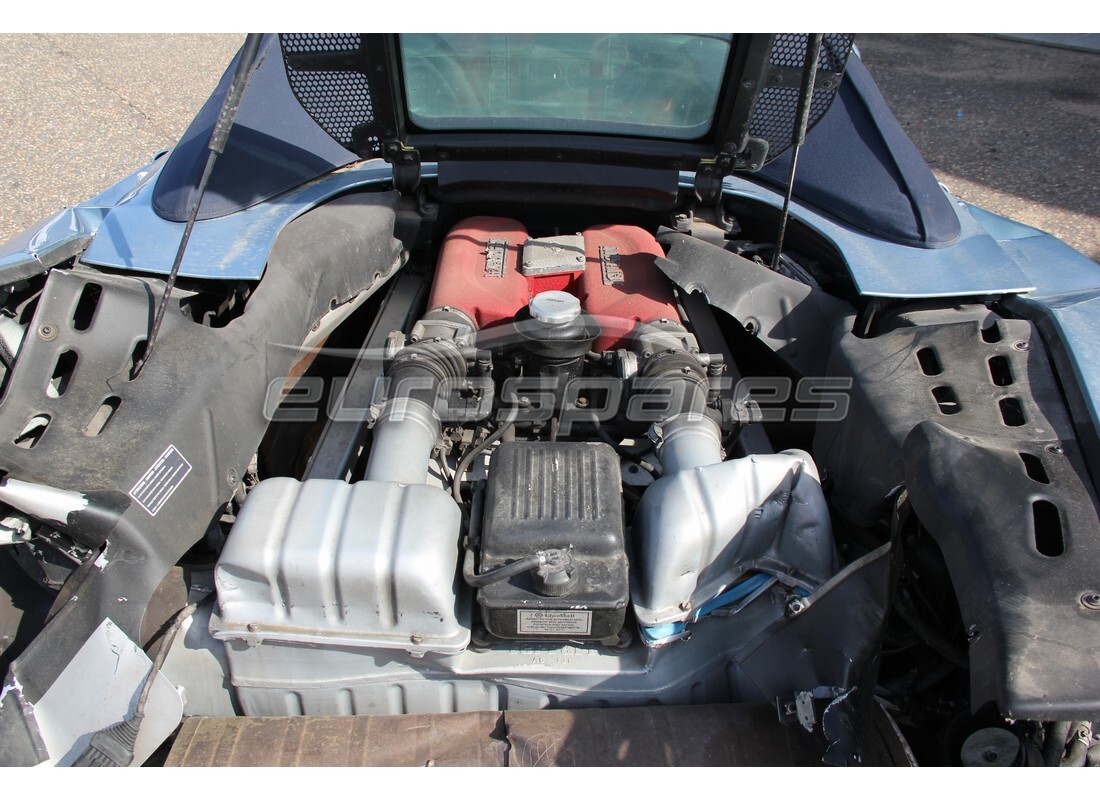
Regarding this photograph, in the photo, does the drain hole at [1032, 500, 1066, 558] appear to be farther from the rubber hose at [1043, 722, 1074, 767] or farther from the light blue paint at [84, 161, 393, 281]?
the light blue paint at [84, 161, 393, 281]

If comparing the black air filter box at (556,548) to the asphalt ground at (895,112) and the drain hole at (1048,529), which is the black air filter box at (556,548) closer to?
the drain hole at (1048,529)

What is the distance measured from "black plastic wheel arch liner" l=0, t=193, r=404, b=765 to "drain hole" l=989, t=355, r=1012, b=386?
1508 mm

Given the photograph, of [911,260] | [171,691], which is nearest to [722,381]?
[911,260]

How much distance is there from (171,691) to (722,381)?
1322mm

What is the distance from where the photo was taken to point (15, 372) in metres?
1.44

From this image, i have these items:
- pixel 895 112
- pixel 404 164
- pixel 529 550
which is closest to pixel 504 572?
pixel 529 550

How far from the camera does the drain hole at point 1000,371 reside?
1.54m

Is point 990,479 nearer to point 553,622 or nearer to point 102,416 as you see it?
point 553,622

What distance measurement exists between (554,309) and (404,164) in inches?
28.7

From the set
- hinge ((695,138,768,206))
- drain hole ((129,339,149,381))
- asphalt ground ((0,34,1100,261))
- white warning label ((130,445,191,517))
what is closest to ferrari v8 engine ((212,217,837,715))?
white warning label ((130,445,191,517))

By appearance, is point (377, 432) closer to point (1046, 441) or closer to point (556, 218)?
point (556, 218)

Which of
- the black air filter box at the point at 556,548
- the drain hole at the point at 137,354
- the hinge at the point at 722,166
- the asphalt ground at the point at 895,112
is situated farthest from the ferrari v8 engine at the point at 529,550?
the asphalt ground at the point at 895,112

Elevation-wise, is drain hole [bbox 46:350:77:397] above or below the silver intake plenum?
above

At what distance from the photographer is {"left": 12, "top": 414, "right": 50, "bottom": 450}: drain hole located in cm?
138
